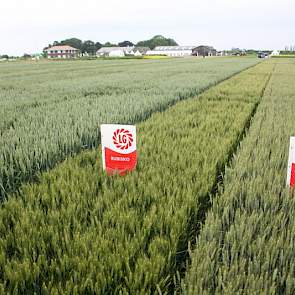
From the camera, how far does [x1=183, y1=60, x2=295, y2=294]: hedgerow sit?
4.23 ft

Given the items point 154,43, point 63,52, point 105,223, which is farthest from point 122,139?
point 154,43

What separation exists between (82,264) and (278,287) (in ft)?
2.84

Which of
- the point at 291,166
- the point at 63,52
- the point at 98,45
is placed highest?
the point at 98,45

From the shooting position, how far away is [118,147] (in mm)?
2457

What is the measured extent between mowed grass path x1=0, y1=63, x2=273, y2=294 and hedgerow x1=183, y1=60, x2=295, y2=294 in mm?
150

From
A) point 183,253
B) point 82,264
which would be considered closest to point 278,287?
point 183,253

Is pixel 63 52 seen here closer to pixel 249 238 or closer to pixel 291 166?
pixel 291 166

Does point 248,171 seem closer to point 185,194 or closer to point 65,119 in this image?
point 185,194

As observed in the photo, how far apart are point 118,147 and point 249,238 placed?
1255 mm

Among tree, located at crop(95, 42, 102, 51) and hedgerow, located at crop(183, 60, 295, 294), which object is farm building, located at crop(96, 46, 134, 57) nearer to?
tree, located at crop(95, 42, 102, 51)

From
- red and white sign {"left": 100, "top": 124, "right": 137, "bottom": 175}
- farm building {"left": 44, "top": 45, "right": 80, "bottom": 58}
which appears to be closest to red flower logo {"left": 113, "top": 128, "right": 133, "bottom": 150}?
red and white sign {"left": 100, "top": 124, "right": 137, "bottom": 175}

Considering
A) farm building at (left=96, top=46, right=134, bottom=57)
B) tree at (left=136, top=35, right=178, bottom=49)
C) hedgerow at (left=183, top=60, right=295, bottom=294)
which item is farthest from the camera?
tree at (left=136, top=35, right=178, bottom=49)

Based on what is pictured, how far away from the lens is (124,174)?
254 centimetres

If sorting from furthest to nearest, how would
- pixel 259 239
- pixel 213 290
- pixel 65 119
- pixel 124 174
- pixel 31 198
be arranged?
pixel 65 119 < pixel 124 174 < pixel 31 198 < pixel 259 239 < pixel 213 290
